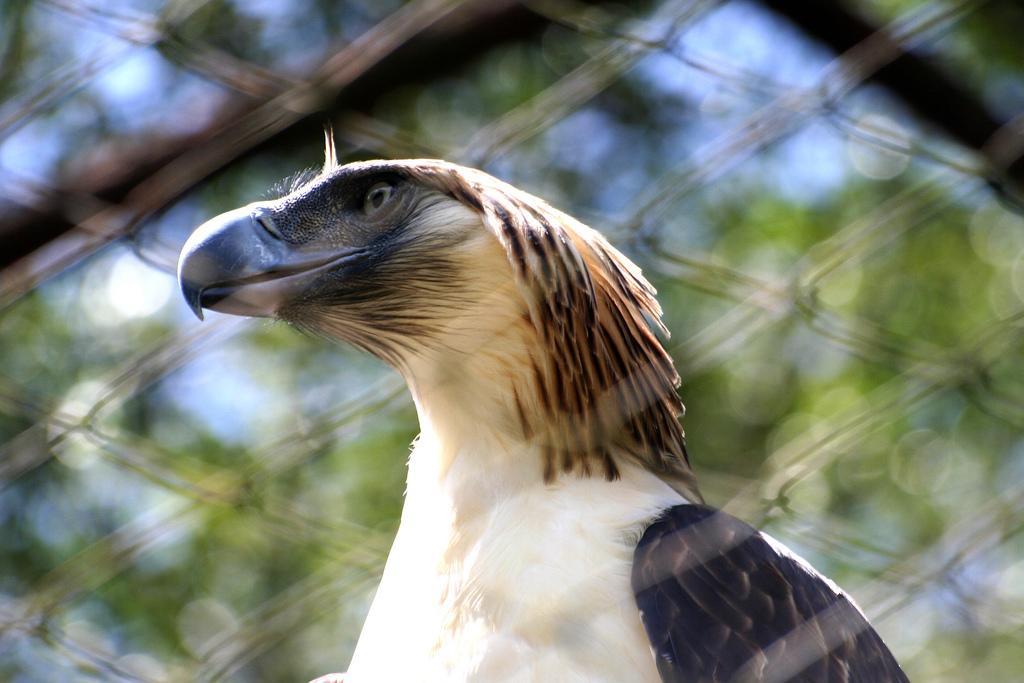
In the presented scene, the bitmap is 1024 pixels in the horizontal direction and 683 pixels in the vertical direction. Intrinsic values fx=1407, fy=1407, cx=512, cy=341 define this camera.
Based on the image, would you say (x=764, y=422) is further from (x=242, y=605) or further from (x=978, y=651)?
(x=242, y=605)

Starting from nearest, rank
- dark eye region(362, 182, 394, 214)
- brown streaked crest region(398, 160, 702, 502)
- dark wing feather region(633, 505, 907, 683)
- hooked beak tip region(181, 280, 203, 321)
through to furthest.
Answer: dark wing feather region(633, 505, 907, 683) < hooked beak tip region(181, 280, 203, 321) < brown streaked crest region(398, 160, 702, 502) < dark eye region(362, 182, 394, 214)

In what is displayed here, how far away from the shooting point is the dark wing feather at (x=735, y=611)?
1788mm

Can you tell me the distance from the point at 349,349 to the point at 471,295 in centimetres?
171

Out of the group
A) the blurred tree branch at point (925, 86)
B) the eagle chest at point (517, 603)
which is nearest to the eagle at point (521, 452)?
the eagle chest at point (517, 603)

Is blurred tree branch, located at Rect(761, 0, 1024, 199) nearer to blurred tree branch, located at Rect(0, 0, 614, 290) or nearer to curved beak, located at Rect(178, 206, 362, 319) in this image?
blurred tree branch, located at Rect(0, 0, 614, 290)

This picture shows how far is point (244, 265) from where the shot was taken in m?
2.04

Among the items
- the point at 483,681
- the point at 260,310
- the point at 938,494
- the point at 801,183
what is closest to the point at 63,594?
the point at 260,310

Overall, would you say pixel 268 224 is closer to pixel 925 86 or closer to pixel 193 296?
pixel 193 296

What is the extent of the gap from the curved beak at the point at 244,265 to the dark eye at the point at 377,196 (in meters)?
0.10

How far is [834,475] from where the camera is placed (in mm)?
4203

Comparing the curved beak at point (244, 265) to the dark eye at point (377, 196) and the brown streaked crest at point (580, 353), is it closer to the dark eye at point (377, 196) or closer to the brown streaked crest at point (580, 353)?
the dark eye at point (377, 196)

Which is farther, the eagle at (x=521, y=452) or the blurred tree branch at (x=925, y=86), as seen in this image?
the blurred tree branch at (x=925, y=86)

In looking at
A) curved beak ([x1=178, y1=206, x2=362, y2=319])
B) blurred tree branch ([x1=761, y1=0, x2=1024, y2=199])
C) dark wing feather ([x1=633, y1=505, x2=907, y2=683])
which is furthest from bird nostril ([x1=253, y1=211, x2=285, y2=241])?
blurred tree branch ([x1=761, y1=0, x2=1024, y2=199])

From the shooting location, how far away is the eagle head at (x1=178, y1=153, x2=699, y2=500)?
2072 millimetres
